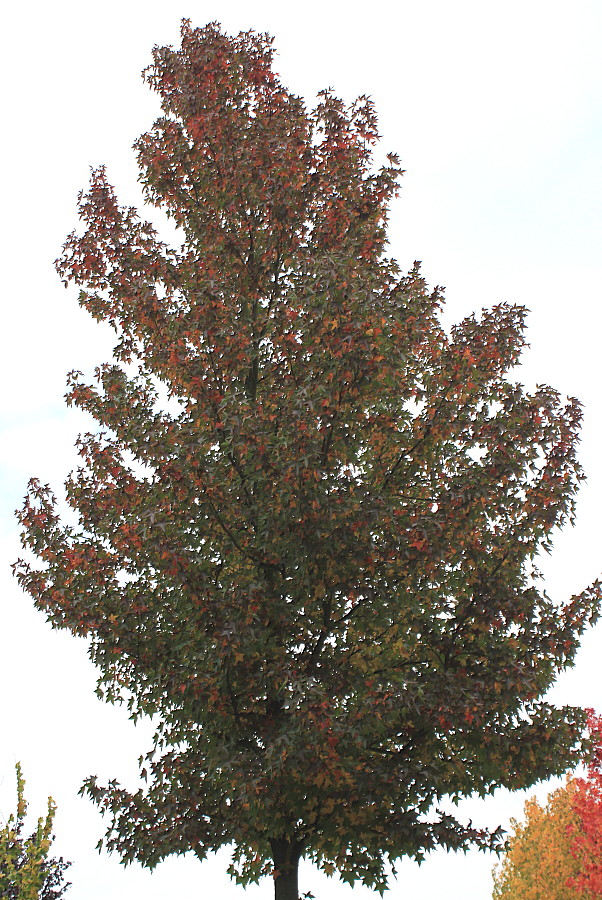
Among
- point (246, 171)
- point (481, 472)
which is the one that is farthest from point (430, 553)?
point (246, 171)

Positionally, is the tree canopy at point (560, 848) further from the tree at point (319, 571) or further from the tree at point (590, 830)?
the tree at point (319, 571)

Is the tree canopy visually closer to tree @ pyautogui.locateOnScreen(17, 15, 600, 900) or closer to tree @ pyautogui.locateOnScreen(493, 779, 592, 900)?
tree @ pyautogui.locateOnScreen(493, 779, 592, 900)

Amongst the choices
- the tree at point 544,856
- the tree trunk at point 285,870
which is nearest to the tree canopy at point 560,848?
the tree at point 544,856

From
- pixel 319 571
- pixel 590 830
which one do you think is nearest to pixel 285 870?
pixel 319 571

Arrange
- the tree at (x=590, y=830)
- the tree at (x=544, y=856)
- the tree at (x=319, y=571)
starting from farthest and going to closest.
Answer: the tree at (x=544, y=856) → the tree at (x=590, y=830) → the tree at (x=319, y=571)

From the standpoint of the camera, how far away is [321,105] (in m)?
14.5

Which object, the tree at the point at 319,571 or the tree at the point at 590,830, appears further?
the tree at the point at 590,830

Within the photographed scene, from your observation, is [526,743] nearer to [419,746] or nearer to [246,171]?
[419,746]

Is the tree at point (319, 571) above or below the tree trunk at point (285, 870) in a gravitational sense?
above

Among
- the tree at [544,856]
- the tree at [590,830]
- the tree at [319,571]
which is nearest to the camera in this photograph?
the tree at [319,571]

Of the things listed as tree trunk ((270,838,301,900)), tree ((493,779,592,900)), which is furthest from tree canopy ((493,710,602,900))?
tree trunk ((270,838,301,900))

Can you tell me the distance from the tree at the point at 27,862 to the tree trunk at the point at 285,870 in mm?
4414

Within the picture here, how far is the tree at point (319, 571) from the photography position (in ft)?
32.6

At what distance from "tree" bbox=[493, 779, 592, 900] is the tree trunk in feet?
53.4
